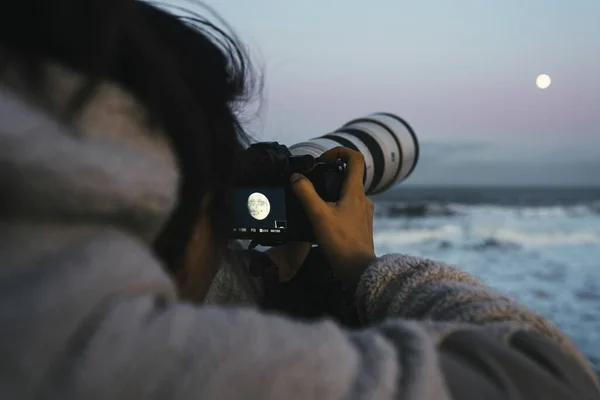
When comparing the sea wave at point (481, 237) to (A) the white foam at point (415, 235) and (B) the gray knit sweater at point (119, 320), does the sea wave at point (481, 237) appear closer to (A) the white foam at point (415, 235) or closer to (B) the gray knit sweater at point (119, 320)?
(A) the white foam at point (415, 235)

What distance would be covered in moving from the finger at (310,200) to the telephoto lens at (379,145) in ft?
0.90

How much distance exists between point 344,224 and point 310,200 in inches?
2.3

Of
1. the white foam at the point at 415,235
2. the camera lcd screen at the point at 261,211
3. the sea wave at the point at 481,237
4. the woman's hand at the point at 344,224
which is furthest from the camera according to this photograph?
the white foam at the point at 415,235

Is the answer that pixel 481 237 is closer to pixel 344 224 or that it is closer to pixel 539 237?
pixel 539 237

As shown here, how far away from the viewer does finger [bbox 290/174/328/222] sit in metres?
0.79

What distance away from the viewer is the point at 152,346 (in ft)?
0.95

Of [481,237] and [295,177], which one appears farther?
[481,237]

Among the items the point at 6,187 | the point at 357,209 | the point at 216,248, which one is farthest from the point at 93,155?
the point at 357,209

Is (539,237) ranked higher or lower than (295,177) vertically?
lower

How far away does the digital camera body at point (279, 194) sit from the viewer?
84 cm

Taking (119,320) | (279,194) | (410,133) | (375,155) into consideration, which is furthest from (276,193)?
(410,133)

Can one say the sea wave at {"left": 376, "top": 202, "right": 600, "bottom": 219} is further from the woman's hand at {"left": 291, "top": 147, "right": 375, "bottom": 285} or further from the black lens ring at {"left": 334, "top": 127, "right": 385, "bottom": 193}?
the woman's hand at {"left": 291, "top": 147, "right": 375, "bottom": 285}

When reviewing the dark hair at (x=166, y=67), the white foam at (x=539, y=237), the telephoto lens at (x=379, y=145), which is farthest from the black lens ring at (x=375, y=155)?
the white foam at (x=539, y=237)

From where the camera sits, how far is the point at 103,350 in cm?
28
